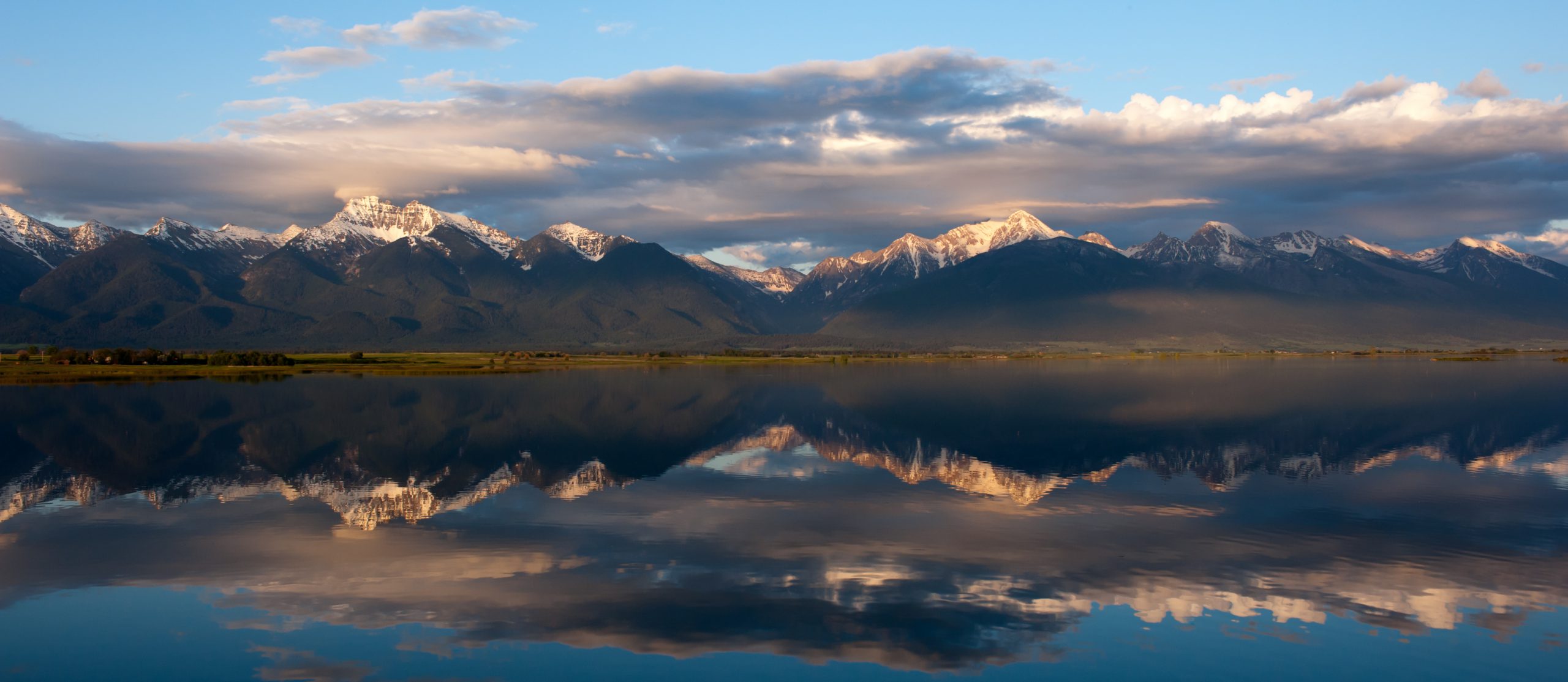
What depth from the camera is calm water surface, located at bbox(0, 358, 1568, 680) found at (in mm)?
20391

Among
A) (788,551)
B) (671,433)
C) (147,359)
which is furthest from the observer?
(147,359)

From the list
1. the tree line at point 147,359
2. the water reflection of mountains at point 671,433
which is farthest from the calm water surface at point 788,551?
the tree line at point 147,359

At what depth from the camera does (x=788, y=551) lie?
29.6 metres

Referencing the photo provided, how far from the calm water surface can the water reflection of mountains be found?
1.50 ft

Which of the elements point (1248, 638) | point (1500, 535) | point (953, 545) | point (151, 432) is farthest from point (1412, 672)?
point (151, 432)

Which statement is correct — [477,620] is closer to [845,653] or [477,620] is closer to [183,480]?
[845,653]

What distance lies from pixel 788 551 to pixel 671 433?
36.2m

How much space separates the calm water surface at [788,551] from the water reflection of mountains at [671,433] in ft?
1.50

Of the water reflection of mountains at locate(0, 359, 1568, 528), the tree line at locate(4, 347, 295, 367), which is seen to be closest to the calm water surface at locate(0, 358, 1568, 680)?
the water reflection of mountains at locate(0, 359, 1568, 528)

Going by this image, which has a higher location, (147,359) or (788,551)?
(788,551)

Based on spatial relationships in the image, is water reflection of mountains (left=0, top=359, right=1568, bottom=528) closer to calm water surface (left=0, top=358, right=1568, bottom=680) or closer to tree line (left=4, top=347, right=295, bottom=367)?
calm water surface (left=0, top=358, right=1568, bottom=680)

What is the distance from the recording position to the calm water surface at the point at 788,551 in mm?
20391

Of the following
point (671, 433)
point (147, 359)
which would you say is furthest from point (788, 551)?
point (147, 359)

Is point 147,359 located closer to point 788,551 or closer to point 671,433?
point 671,433
